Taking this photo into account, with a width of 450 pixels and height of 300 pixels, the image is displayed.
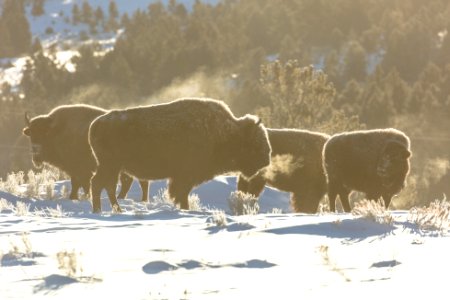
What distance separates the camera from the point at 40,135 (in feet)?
47.1

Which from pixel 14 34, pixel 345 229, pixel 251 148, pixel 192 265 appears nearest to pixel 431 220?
pixel 345 229

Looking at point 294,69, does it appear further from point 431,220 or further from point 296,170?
point 431,220

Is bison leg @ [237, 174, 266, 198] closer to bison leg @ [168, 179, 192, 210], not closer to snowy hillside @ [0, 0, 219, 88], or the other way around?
bison leg @ [168, 179, 192, 210]

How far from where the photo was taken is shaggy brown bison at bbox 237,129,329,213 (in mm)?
15656

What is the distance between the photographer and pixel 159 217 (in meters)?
8.99

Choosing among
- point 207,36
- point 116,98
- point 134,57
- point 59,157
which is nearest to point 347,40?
point 207,36

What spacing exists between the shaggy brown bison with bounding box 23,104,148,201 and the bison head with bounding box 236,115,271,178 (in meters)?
2.51

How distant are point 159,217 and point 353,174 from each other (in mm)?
5125

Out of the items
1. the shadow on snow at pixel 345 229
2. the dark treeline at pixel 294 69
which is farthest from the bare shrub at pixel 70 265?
the dark treeline at pixel 294 69

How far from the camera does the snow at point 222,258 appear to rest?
5.18m

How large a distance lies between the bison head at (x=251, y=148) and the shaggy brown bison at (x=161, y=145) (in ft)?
1.82

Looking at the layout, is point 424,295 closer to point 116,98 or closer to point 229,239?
point 229,239

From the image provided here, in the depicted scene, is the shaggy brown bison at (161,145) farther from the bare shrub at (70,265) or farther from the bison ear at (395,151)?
the bare shrub at (70,265)

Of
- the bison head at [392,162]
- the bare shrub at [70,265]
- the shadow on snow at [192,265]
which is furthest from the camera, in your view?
the bison head at [392,162]
